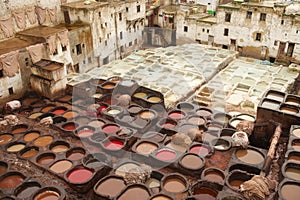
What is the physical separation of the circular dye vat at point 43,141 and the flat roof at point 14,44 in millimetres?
7738

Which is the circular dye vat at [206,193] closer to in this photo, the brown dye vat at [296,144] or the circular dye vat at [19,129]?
the brown dye vat at [296,144]

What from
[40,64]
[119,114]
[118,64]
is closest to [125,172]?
[119,114]

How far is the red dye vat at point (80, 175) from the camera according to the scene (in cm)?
1677

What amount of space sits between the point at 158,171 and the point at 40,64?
13465 mm

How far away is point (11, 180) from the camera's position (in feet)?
55.6

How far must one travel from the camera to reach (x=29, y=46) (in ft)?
80.3

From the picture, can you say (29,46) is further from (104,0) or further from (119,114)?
(104,0)

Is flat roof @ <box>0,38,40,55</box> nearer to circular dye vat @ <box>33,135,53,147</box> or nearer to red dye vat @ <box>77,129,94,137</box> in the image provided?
circular dye vat @ <box>33,135,53,147</box>

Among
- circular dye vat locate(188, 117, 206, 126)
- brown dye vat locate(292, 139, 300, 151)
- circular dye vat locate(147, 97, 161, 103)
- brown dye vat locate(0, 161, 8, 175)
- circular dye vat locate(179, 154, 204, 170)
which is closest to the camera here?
brown dye vat locate(292, 139, 300, 151)

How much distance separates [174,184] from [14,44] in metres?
17.4

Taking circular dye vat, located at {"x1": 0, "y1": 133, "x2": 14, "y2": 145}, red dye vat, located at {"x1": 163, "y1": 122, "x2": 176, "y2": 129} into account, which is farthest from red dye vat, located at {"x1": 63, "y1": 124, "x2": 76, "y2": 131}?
red dye vat, located at {"x1": 163, "y1": 122, "x2": 176, "y2": 129}

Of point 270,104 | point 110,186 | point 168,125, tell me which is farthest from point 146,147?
→ point 270,104

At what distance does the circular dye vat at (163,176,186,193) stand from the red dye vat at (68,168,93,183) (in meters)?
4.14

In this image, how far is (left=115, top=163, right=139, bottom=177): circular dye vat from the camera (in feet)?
56.6
